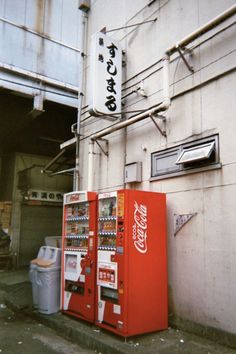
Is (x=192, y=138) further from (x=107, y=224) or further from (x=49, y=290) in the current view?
(x=49, y=290)

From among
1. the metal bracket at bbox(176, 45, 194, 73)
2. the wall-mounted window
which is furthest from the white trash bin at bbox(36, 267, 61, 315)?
the metal bracket at bbox(176, 45, 194, 73)

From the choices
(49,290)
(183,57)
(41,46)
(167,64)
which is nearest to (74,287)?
(49,290)

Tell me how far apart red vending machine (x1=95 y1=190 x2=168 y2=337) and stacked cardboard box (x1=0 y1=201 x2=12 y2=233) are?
8.87m

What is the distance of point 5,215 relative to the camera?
45.1ft

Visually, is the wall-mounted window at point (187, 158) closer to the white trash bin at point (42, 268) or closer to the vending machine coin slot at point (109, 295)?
the vending machine coin slot at point (109, 295)

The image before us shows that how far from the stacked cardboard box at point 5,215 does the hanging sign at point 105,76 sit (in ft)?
27.1

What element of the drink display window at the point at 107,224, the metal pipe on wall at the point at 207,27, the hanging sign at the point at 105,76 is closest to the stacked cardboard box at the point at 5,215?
the hanging sign at the point at 105,76

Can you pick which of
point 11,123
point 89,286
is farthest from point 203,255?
point 11,123

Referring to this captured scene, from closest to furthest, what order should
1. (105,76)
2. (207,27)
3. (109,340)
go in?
1. (109,340)
2. (207,27)
3. (105,76)

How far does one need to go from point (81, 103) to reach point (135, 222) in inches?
189

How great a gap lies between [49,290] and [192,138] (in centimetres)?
414

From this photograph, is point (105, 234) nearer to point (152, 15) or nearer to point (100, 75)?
point (100, 75)

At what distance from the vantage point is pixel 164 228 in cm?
587

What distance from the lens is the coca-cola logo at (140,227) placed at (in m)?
5.41
